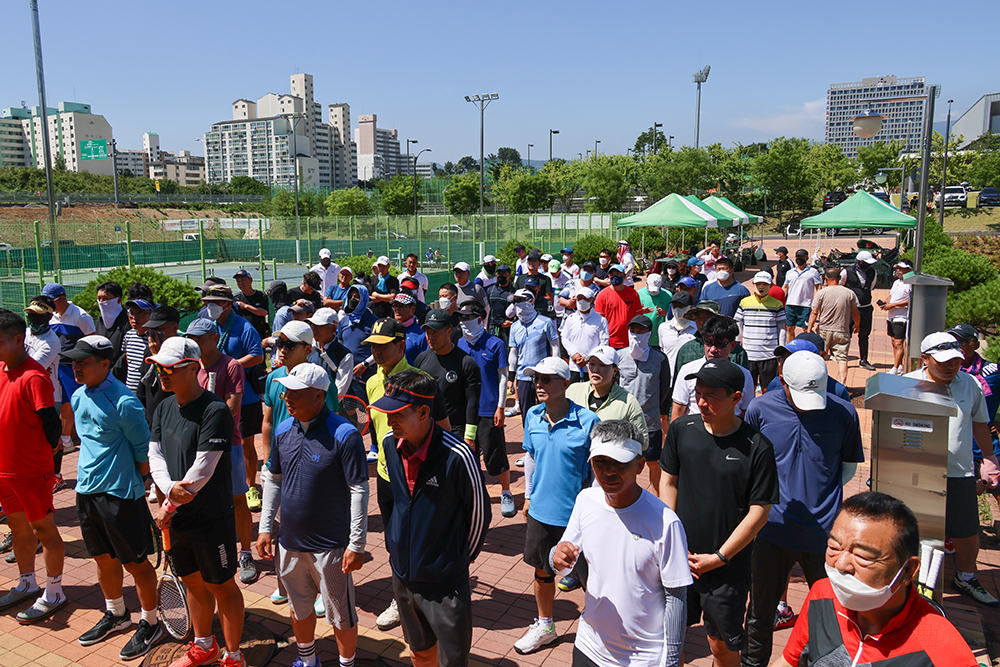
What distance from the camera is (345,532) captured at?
3787 millimetres

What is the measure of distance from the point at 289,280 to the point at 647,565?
2148cm

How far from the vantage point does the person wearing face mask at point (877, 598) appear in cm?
190

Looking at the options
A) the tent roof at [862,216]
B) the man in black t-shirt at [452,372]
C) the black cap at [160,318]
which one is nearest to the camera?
the black cap at [160,318]

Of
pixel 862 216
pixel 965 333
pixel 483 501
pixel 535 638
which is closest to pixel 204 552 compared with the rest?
pixel 483 501

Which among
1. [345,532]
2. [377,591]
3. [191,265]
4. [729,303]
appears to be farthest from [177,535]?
[191,265]

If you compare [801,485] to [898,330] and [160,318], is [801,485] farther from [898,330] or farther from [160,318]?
[898,330]

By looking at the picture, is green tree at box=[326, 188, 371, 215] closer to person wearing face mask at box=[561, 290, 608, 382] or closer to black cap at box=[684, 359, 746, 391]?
person wearing face mask at box=[561, 290, 608, 382]

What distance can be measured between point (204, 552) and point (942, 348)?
4.74 metres

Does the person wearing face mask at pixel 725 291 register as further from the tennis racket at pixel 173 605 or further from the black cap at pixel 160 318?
the tennis racket at pixel 173 605

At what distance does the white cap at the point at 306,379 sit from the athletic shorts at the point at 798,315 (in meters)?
9.58

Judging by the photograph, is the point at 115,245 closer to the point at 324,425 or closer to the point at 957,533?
Answer: the point at 324,425

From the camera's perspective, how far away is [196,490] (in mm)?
3764

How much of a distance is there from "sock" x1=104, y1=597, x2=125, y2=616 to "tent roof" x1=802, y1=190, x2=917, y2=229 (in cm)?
A: 2016

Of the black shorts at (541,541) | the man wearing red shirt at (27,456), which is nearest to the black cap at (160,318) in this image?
the man wearing red shirt at (27,456)
